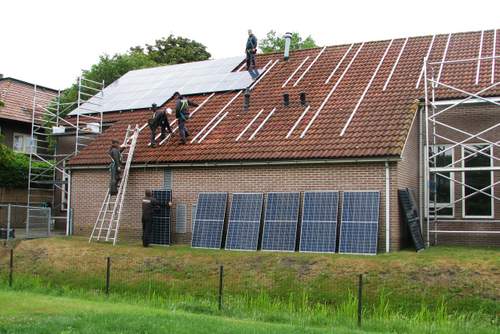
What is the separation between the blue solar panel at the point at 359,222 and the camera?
16.7 m

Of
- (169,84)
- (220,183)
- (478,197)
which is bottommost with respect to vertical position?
(478,197)

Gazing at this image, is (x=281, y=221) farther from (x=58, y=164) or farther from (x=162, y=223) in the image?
(x=58, y=164)

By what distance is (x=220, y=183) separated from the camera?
65.6 feet

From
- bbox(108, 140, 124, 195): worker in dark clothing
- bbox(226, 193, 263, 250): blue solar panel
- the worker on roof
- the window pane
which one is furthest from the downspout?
bbox(108, 140, 124, 195): worker in dark clothing

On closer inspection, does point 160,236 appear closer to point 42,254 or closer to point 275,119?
point 42,254

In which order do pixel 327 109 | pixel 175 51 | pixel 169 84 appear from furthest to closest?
pixel 175 51 < pixel 169 84 < pixel 327 109

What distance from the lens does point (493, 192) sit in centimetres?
1884

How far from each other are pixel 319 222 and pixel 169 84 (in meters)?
13.0

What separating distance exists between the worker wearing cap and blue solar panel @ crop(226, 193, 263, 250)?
8.74m

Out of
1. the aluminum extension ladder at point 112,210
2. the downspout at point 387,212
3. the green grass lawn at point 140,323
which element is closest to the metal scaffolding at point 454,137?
the downspout at point 387,212

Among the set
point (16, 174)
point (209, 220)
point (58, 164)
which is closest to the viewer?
point (209, 220)

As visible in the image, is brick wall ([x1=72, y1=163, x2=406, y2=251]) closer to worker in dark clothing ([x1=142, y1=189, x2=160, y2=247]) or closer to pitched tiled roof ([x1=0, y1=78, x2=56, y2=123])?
worker in dark clothing ([x1=142, y1=189, x2=160, y2=247])

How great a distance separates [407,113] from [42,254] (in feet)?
39.7

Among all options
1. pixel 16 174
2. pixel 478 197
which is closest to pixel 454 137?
pixel 478 197
